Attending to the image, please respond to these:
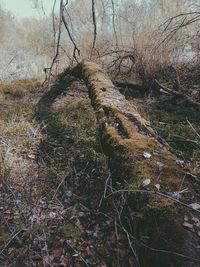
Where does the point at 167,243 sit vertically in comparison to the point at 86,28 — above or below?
below

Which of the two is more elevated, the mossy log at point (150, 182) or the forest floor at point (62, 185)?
the mossy log at point (150, 182)

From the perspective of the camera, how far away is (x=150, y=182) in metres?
3.17

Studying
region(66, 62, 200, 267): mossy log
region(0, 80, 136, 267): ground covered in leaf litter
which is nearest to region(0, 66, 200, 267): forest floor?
region(0, 80, 136, 267): ground covered in leaf litter

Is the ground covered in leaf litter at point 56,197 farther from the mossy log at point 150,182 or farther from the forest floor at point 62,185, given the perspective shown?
the mossy log at point 150,182

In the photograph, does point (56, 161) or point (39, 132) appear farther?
point (39, 132)

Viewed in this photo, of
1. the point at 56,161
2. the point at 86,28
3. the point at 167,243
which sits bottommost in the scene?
the point at 56,161

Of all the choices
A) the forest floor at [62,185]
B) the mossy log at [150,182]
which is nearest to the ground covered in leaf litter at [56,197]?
the forest floor at [62,185]

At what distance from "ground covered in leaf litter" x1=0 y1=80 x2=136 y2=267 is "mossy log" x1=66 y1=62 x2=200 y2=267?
271mm

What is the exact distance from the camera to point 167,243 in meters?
2.61

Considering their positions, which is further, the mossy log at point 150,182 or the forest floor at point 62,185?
the forest floor at point 62,185

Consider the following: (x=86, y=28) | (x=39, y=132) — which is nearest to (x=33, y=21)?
(x=86, y=28)

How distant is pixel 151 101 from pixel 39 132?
2.72m

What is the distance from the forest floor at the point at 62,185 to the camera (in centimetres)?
302

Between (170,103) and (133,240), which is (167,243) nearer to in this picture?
(133,240)
